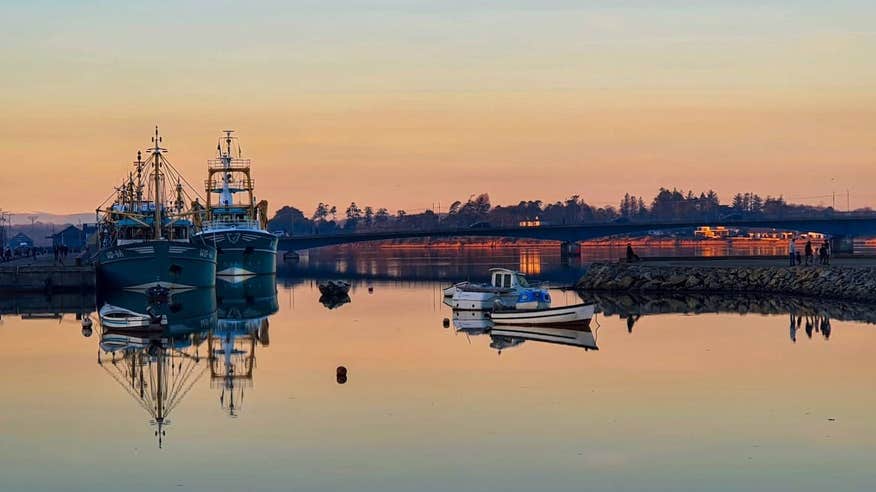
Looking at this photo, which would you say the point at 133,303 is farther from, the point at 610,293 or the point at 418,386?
the point at 418,386

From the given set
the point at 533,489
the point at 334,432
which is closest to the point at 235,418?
the point at 334,432

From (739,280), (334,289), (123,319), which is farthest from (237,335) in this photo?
(739,280)

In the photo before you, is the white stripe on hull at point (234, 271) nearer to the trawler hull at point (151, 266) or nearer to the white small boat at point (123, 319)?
the trawler hull at point (151, 266)

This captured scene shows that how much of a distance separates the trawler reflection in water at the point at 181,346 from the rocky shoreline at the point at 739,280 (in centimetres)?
2378

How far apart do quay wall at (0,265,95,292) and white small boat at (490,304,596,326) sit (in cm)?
4201

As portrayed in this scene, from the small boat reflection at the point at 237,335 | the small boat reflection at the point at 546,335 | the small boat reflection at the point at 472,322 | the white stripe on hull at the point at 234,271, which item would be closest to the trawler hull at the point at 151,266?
the small boat reflection at the point at 237,335

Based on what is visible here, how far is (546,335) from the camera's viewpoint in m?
58.5

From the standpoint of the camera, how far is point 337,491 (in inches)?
1056

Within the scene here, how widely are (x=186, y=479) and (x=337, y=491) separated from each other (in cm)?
351

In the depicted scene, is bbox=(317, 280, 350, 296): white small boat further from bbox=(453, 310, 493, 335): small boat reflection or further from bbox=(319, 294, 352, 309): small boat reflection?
bbox=(453, 310, 493, 335): small boat reflection

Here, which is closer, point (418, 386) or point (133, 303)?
point (418, 386)

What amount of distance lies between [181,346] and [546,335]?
16.2 metres

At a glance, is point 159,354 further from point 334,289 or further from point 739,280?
point 739,280

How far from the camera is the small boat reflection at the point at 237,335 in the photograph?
140ft
